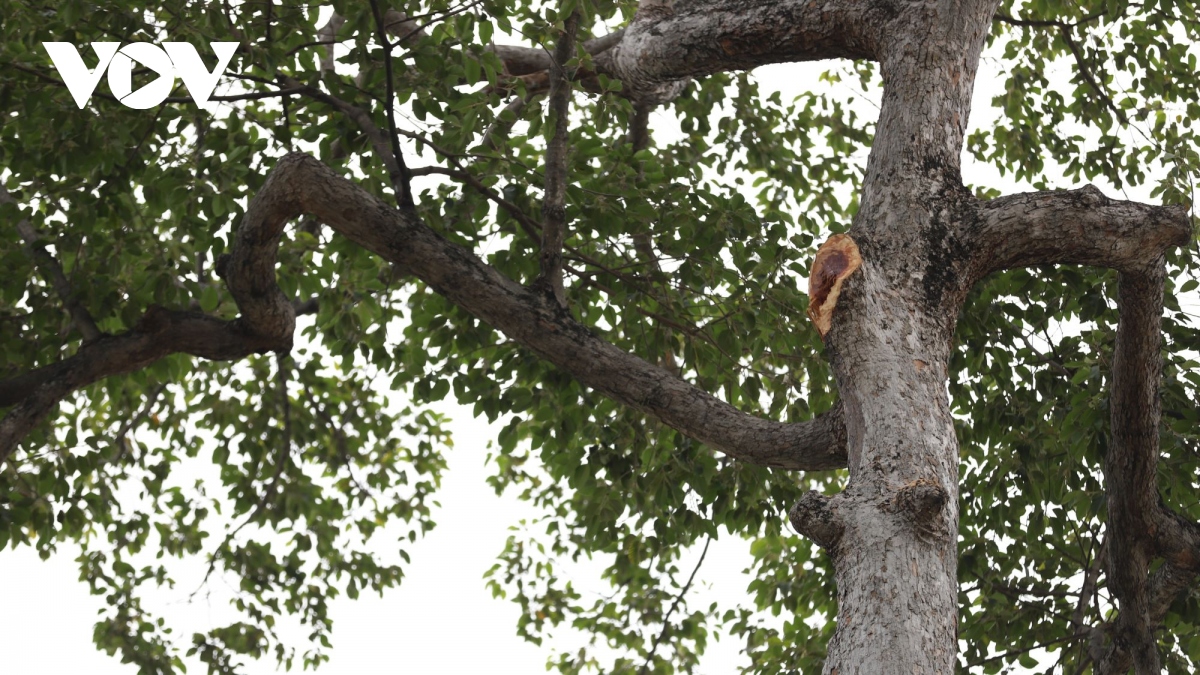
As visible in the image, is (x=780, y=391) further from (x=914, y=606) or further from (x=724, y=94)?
(x=914, y=606)

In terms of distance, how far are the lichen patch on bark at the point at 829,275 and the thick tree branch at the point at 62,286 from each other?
3.35 m

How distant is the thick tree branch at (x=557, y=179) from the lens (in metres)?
4.41

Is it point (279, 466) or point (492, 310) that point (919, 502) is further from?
point (279, 466)

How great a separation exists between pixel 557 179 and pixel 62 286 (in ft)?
8.00

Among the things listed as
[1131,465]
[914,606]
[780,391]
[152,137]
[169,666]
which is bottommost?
[914,606]

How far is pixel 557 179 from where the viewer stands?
456 centimetres

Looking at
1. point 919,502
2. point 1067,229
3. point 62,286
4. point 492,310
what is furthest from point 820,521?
point 62,286

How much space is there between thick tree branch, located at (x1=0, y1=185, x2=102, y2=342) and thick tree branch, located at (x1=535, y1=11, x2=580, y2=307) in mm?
2085

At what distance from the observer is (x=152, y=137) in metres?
5.88

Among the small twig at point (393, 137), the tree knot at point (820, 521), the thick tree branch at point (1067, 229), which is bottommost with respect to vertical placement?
the tree knot at point (820, 521)

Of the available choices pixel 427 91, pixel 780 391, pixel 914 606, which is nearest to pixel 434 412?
pixel 780 391

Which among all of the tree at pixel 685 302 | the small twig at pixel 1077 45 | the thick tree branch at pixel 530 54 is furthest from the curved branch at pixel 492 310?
the small twig at pixel 1077 45

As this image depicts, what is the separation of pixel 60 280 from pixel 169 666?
135 inches

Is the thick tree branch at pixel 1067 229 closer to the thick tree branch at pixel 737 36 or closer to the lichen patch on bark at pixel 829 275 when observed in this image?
the lichen patch on bark at pixel 829 275
